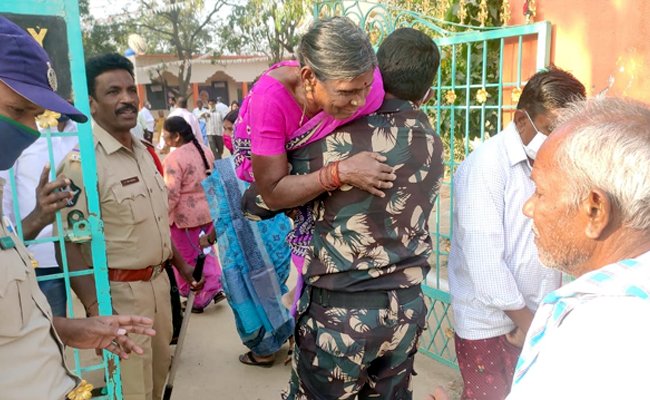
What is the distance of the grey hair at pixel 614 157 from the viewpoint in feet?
2.78

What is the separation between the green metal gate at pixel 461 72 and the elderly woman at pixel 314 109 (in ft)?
3.54

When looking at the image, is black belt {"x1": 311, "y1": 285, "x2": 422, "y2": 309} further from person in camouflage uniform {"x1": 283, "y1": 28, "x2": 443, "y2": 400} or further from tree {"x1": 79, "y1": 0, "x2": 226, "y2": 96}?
tree {"x1": 79, "y1": 0, "x2": 226, "y2": 96}

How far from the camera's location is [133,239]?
239 cm

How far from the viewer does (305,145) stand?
1.68 m

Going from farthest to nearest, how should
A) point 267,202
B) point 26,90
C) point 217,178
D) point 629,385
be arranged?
point 217,178, point 267,202, point 26,90, point 629,385

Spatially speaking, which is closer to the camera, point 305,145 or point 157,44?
point 305,145

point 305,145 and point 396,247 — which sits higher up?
point 305,145

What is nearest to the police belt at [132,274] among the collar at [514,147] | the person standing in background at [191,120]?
the collar at [514,147]

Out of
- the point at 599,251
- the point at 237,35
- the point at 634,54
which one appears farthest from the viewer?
the point at 237,35

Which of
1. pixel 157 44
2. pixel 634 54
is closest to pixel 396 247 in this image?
pixel 634 54

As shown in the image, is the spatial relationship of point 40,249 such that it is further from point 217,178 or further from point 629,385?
point 629,385

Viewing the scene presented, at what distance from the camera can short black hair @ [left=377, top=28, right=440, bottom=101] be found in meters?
1.71

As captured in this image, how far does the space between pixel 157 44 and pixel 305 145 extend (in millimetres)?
28953

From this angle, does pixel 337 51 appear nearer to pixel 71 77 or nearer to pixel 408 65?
pixel 408 65
